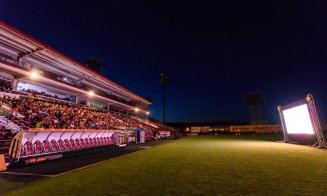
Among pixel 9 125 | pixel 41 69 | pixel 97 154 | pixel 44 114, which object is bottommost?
pixel 97 154

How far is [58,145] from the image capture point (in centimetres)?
1304

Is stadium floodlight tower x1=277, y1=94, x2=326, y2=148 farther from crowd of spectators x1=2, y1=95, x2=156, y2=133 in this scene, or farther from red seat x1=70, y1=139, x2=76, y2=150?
crowd of spectators x1=2, y1=95, x2=156, y2=133

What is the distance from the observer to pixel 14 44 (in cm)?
1465

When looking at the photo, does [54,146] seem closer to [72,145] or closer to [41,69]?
[72,145]

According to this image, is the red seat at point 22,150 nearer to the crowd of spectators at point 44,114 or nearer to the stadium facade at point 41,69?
the crowd of spectators at point 44,114

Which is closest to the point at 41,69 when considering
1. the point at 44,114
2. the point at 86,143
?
the point at 44,114

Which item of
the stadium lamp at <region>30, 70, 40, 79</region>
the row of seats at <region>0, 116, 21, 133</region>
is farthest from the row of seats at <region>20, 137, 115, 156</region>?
the stadium lamp at <region>30, 70, 40, 79</region>

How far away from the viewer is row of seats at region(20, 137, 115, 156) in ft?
34.6

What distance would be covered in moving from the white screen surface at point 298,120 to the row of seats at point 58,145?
1636 centimetres

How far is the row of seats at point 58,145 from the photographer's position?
34.6 feet

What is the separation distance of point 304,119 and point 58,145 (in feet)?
58.2

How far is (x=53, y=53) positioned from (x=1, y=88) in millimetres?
4514

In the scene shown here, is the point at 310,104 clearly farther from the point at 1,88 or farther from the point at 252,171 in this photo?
the point at 1,88

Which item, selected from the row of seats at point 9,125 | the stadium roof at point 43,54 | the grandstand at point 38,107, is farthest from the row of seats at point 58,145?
the stadium roof at point 43,54
